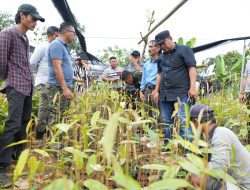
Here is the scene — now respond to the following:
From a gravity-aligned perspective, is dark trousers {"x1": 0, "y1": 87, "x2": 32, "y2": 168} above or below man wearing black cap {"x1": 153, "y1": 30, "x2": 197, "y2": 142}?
below

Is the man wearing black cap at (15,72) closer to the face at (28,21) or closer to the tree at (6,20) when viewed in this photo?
the face at (28,21)

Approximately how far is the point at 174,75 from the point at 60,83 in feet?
3.28

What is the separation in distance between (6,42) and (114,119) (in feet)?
6.25

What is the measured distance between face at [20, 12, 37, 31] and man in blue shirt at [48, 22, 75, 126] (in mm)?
367

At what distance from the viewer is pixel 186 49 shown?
9.42 ft

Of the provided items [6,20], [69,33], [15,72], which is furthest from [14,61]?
[6,20]

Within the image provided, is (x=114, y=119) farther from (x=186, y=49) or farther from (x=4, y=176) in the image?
(x=186, y=49)

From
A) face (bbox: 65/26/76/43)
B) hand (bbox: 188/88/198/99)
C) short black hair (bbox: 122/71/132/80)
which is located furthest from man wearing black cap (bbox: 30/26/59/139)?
hand (bbox: 188/88/198/99)

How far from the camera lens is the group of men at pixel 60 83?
1688mm

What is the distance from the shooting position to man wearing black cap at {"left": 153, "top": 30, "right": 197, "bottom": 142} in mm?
2834

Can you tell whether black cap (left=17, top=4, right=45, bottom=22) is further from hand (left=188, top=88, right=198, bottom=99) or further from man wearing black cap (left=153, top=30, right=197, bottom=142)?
hand (left=188, top=88, right=198, bottom=99)

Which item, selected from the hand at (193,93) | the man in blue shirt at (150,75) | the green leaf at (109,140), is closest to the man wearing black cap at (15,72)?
the hand at (193,93)

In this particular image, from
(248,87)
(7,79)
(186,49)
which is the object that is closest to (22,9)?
(7,79)

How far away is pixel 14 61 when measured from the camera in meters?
2.28
